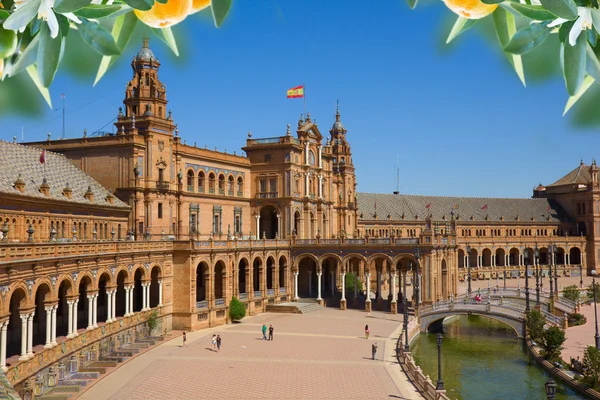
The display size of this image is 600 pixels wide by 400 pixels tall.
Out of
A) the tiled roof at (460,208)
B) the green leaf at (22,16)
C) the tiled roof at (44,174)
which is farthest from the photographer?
the tiled roof at (460,208)

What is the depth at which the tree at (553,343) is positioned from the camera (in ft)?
155

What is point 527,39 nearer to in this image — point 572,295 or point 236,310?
point 236,310

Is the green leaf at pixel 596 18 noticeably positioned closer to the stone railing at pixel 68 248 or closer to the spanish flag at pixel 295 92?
the stone railing at pixel 68 248

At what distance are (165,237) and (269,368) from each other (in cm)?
2470

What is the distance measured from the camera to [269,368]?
4250 centimetres

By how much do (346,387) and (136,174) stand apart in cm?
3186

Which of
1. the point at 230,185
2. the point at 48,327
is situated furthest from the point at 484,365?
the point at 230,185

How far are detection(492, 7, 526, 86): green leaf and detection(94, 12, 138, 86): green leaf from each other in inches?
59.7

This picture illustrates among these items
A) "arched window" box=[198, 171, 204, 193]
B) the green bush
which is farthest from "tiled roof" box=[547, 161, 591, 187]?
"arched window" box=[198, 171, 204, 193]

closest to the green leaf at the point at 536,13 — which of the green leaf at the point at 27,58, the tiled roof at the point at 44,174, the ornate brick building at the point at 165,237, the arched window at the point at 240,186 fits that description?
the green leaf at the point at 27,58

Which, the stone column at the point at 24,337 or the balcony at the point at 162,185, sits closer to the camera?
the stone column at the point at 24,337

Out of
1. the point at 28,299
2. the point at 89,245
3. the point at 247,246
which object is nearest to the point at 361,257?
the point at 247,246

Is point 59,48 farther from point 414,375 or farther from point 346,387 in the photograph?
point 414,375

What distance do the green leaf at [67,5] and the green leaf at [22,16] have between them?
0.16 metres
